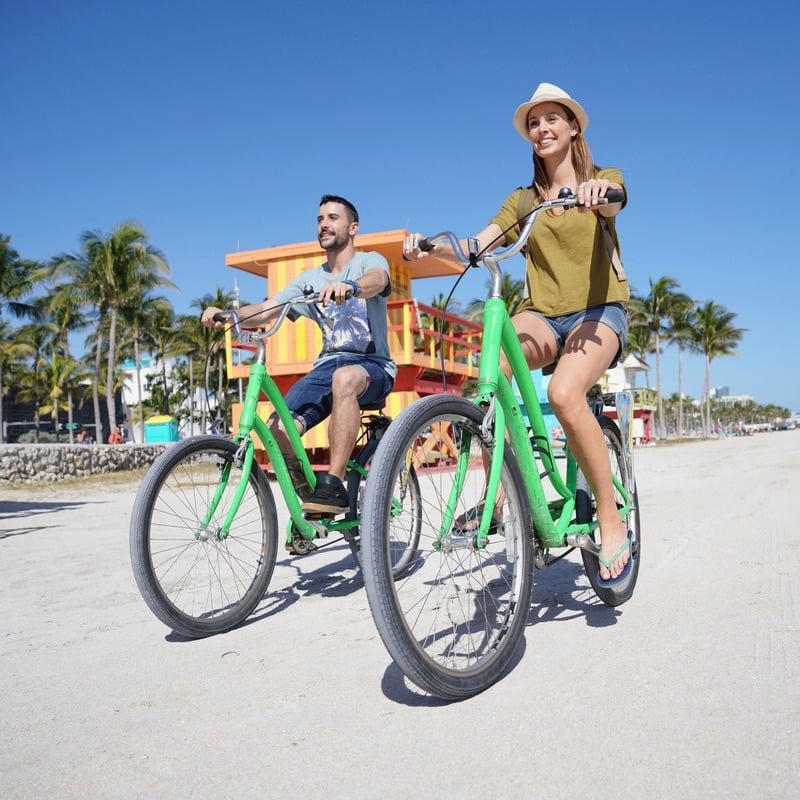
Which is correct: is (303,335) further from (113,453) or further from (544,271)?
(544,271)

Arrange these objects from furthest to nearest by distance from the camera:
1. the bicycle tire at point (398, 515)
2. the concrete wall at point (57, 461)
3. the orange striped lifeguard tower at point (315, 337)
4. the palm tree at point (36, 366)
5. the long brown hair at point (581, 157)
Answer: the palm tree at point (36, 366)
the concrete wall at point (57, 461)
the orange striped lifeguard tower at point (315, 337)
the bicycle tire at point (398, 515)
the long brown hair at point (581, 157)

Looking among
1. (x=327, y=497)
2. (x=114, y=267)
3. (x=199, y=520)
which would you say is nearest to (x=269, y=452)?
(x=327, y=497)

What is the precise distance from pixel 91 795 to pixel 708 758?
1401mm

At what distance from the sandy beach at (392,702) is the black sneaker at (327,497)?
44 cm

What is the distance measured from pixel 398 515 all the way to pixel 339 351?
973mm

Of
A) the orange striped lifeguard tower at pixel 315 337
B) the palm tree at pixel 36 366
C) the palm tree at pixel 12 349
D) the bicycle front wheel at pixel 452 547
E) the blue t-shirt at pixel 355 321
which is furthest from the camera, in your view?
the palm tree at pixel 36 366

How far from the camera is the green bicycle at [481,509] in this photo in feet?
6.66

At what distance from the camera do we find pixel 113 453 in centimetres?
2023

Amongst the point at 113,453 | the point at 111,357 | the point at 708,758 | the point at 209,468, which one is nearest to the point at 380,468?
the point at 708,758

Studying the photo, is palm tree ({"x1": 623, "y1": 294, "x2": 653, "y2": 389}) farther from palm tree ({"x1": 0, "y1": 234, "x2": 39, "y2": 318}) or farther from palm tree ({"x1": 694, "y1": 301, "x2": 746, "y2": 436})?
palm tree ({"x1": 0, "y1": 234, "x2": 39, "y2": 318})

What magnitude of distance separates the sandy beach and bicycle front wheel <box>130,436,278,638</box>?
0.13 metres

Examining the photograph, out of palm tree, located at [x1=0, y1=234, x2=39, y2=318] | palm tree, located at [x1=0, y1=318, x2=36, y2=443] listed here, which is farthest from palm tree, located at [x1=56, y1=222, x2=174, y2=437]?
palm tree, located at [x1=0, y1=318, x2=36, y2=443]

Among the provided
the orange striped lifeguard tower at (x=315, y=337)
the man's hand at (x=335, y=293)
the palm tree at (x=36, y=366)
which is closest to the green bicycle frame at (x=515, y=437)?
the man's hand at (x=335, y=293)

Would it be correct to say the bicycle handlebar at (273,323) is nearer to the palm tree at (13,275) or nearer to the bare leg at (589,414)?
the bare leg at (589,414)
